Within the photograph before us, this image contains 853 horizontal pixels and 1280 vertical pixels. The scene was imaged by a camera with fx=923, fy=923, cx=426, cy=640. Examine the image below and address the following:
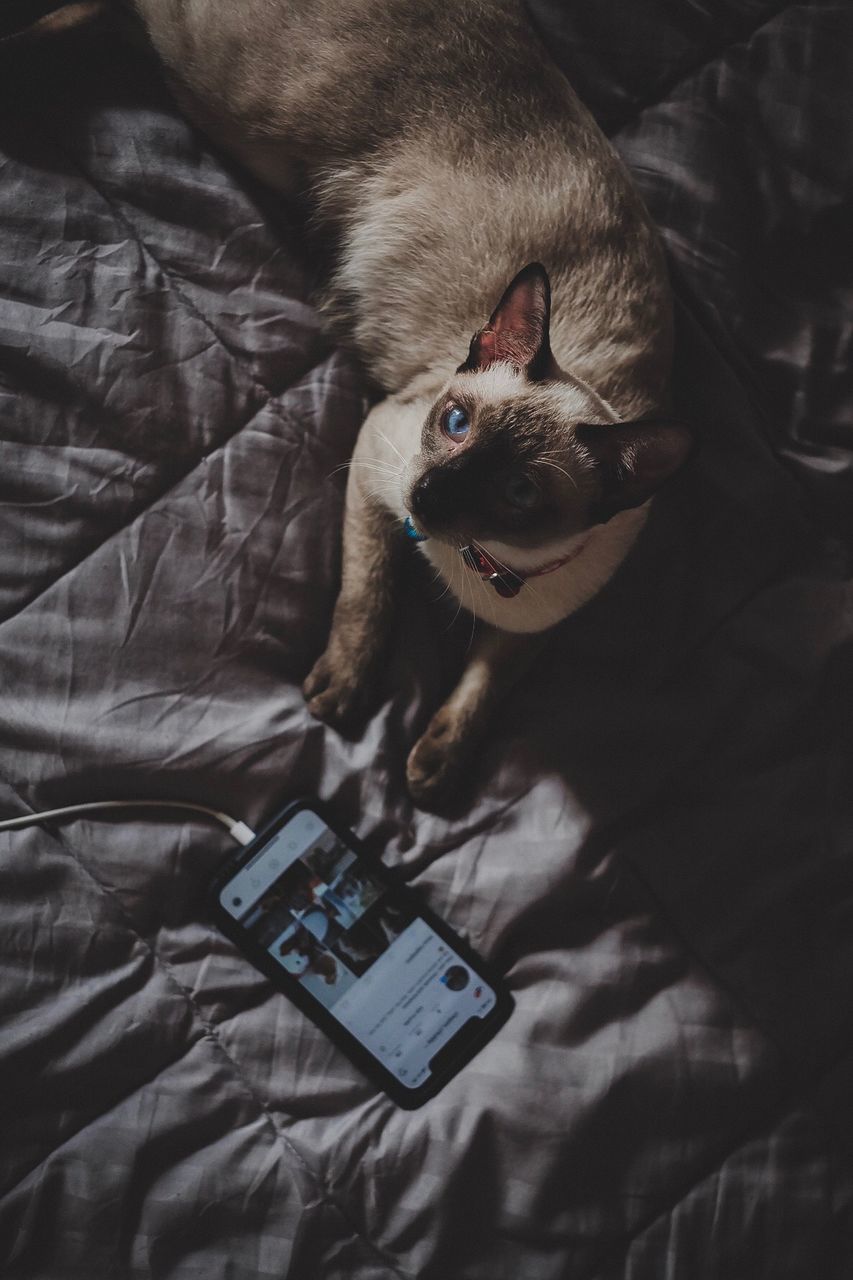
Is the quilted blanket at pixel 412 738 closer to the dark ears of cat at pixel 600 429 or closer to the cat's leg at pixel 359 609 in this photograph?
the cat's leg at pixel 359 609

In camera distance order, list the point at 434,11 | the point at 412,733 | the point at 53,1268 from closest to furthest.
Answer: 1. the point at 53,1268
2. the point at 434,11
3. the point at 412,733

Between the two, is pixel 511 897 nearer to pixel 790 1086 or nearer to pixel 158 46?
pixel 790 1086

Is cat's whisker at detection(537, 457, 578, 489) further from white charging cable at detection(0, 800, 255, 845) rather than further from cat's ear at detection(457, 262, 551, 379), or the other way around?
white charging cable at detection(0, 800, 255, 845)

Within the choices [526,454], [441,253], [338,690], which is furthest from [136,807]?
[441,253]

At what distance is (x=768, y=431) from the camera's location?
134 centimetres

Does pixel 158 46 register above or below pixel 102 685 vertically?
above

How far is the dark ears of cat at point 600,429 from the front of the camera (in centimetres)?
95

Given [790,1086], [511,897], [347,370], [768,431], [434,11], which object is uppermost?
[434,11]

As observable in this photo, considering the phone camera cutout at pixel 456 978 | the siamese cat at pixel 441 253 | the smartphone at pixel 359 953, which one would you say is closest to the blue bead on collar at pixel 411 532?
the siamese cat at pixel 441 253

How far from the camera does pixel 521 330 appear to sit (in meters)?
1.03

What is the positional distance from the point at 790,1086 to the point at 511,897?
42 cm

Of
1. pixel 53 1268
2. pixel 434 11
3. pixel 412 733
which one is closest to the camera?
pixel 53 1268

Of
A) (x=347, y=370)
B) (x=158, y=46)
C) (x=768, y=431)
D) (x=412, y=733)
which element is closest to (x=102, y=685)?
(x=412, y=733)

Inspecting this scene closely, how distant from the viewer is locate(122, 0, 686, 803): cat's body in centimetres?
116
